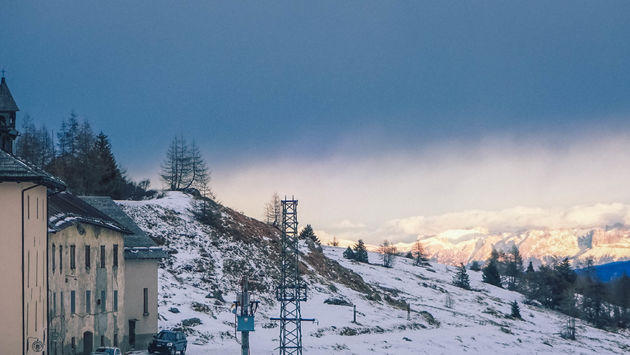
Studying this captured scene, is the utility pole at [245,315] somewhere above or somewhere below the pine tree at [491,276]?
above

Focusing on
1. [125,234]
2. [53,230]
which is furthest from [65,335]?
[125,234]

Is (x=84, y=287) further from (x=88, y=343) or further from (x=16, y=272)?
(x=16, y=272)

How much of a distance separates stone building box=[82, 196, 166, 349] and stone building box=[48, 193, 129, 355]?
2.67 metres

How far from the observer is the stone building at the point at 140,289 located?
55.8m

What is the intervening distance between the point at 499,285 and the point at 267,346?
12553cm

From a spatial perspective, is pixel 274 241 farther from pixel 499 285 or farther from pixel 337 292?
pixel 499 285

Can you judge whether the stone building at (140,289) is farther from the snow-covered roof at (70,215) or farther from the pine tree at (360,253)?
the pine tree at (360,253)

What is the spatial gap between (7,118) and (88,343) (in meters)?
16.7

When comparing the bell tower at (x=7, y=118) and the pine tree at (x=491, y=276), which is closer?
the bell tower at (x=7, y=118)

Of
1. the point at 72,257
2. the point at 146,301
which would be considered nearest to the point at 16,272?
the point at 72,257

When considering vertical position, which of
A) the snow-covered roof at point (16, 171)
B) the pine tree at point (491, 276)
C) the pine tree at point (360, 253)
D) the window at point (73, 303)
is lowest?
the pine tree at point (491, 276)

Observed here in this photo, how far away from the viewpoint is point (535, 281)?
167375 millimetres

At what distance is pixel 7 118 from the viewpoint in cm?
3709

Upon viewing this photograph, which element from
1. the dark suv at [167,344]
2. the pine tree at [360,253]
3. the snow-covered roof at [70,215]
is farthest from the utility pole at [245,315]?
the pine tree at [360,253]
